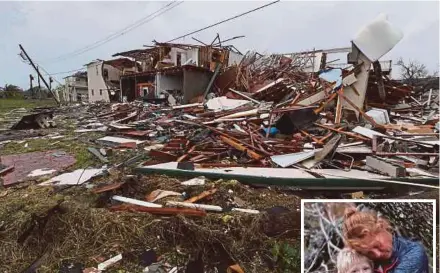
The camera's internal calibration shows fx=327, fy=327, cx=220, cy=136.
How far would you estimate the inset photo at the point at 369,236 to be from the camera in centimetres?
205

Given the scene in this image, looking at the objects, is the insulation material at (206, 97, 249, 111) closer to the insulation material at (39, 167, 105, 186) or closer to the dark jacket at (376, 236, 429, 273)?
the insulation material at (39, 167, 105, 186)

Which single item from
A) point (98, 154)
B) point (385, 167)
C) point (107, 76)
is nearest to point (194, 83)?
point (98, 154)

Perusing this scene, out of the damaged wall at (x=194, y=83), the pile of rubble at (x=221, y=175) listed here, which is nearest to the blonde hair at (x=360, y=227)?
the pile of rubble at (x=221, y=175)

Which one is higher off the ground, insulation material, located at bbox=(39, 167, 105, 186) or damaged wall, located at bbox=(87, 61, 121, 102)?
damaged wall, located at bbox=(87, 61, 121, 102)

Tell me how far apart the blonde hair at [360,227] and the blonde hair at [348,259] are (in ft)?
0.13

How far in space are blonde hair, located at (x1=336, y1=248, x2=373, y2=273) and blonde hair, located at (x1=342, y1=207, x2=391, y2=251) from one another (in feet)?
0.13

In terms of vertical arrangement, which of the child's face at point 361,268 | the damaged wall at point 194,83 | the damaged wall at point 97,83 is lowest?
the child's face at point 361,268

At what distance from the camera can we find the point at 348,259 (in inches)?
81.2

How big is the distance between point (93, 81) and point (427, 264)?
36.8 m

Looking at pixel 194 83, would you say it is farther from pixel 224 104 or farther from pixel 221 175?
pixel 221 175

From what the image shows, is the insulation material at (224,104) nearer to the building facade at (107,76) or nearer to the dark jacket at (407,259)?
the dark jacket at (407,259)

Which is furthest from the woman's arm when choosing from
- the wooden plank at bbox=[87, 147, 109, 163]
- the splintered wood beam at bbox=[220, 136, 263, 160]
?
the wooden plank at bbox=[87, 147, 109, 163]

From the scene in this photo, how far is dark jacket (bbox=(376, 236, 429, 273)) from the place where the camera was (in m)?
2.03

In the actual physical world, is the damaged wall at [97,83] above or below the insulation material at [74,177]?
above
